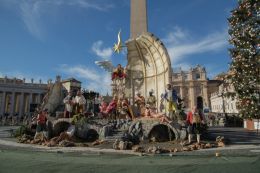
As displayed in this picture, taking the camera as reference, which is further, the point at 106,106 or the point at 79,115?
the point at 106,106

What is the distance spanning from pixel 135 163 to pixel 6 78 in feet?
274

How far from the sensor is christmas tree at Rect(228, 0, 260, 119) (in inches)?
607

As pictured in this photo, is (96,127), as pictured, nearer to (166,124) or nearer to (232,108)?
(166,124)

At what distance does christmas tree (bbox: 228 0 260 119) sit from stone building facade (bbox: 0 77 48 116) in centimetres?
7031

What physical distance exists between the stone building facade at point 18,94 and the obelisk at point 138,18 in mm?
61897

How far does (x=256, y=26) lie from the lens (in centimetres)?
1639

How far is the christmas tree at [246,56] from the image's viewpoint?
15.4m

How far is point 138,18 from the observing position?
22.7 metres

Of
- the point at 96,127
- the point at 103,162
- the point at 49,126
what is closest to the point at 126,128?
the point at 96,127

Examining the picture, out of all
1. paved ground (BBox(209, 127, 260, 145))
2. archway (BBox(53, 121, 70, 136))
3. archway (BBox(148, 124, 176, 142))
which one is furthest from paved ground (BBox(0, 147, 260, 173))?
archway (BBox(53, 121, 70, 136))

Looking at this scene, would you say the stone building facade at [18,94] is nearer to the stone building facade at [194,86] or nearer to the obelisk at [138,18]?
the stone building facade at [194,86]

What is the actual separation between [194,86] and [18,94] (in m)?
59.8

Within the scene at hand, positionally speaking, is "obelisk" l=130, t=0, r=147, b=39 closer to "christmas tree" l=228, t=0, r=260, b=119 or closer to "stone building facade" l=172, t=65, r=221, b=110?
"christmas tree" l=228, t=0, r=260, b=119

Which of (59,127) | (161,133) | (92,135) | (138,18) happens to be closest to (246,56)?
(161,133)
